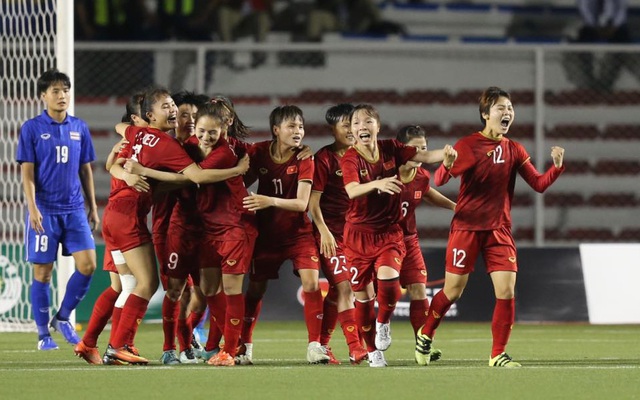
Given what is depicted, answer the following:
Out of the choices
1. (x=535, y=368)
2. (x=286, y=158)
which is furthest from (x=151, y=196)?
(x=535, y=368)

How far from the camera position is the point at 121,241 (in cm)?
908

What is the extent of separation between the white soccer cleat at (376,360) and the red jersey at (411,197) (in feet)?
4.28

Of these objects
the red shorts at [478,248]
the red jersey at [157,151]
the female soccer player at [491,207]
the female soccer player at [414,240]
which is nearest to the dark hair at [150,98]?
the red jersey at [157,151]

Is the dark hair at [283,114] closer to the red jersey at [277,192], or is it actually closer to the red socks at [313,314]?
the red jersey at [277,192]

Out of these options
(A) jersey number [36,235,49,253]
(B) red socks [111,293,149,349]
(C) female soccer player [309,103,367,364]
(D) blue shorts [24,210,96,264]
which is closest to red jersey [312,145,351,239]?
(C) female soccer player [309,103,367,364]

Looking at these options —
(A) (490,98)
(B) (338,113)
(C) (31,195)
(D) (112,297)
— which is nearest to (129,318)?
(D) (112,297)

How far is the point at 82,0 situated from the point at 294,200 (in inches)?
390

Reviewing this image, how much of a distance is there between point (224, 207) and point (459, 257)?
5.45ft

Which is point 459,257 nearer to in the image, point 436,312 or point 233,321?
point 436,312

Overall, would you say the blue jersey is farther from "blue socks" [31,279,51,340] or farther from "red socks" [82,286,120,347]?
"red socks" [82,286,120,347]

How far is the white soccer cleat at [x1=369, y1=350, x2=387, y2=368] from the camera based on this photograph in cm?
888

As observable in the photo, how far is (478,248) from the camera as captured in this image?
29.6ft

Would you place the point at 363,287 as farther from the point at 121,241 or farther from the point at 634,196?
the point at 634,196

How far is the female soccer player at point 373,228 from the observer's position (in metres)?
8.96
